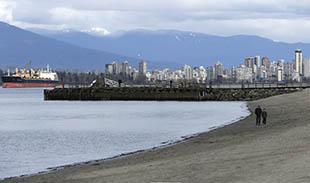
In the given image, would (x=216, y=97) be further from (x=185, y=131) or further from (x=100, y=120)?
(x=185, y=131)

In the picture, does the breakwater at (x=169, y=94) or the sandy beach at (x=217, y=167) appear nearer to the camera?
the sandy beach at (x=217, y=167)

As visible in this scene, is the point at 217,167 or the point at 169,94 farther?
the point at 169,94

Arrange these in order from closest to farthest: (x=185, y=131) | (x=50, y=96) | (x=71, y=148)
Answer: (x=71, y=148) < (x=185, y=131) < (x=50, y=96)

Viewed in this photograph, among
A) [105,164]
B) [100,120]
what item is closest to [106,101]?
[100,120]

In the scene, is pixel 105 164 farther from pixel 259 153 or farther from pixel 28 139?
pixel 28 139

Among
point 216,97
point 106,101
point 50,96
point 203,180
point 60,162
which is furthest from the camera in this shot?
point 50,96

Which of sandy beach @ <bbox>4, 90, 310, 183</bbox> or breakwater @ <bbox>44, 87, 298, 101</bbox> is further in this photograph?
breakwater @ <bbox>44, 87, 298, 101</bbox>

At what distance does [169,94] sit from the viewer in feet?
329

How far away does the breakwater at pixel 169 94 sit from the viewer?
9526cm

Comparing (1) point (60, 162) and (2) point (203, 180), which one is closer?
(2) point (203, 180)

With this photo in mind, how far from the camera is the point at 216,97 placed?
3853 inches

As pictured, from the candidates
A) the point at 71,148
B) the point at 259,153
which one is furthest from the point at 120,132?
the point at 259,153

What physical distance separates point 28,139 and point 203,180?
77.2ft

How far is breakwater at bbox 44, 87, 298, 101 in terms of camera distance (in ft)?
313
